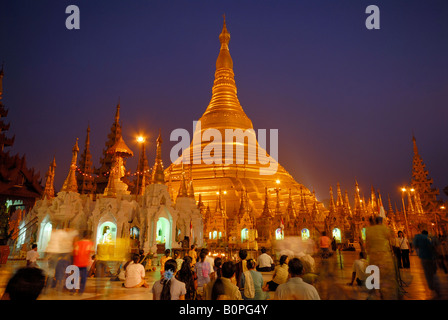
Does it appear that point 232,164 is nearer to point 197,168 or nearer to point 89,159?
point 197,168

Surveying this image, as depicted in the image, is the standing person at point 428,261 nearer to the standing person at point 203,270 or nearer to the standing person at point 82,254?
the standing person at point 203,270

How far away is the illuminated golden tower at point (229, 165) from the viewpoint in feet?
118

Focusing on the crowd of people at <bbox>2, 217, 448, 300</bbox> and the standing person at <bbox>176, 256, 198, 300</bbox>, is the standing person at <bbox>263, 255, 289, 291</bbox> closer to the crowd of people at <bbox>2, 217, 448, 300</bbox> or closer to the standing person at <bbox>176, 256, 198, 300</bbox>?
the crowd of people at <bbox>2, 217, 448, 300</bbox>

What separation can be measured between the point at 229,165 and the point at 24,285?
37.5 meters

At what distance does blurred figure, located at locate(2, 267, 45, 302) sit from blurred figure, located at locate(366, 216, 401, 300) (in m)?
5.34

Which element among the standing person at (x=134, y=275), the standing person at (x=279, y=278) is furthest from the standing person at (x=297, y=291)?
the standing person at (x=134, y=275)

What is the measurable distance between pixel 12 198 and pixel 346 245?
1151 inches

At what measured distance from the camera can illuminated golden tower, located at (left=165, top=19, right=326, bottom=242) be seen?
3603 centimetres

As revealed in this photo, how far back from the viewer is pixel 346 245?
1023 inches

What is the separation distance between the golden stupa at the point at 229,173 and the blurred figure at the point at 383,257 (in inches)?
964

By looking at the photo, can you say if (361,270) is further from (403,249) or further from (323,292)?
(403,249)

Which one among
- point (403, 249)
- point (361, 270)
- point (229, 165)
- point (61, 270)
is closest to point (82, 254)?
point (61, 270)

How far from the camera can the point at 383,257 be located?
563 centimetres
